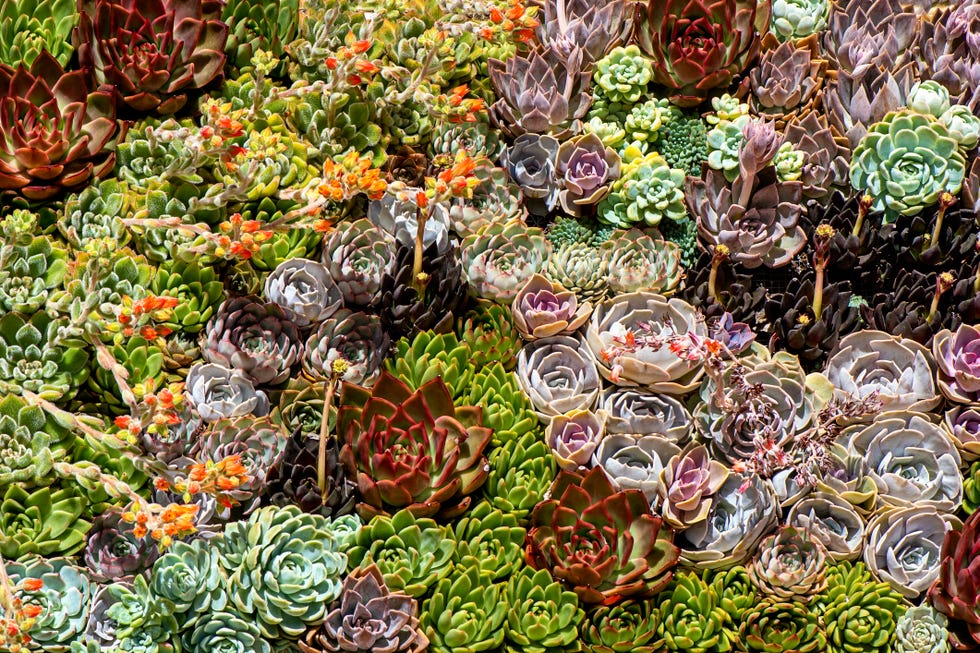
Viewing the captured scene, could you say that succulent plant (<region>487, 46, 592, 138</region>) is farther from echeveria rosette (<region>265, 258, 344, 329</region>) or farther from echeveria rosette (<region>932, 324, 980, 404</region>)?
echeveria rosette (<region>932, 324, 980, 404</region>)

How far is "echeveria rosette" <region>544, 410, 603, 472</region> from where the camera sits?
1.85m

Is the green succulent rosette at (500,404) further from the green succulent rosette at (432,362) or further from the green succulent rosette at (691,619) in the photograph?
the green succulent rosette at (691,619)

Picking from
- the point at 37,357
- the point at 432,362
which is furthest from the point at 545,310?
the point at 37,357

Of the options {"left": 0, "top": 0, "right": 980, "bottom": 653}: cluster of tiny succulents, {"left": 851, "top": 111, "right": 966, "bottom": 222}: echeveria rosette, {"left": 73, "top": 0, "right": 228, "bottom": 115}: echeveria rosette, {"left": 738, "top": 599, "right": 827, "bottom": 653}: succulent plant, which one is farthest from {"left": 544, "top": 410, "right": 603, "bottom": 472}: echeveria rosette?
{"left": 73, "top": 0, "right": 228, "bottom": 115}: echeveria rosette

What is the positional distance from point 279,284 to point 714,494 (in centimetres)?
73

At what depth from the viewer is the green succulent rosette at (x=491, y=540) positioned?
71.8 inches

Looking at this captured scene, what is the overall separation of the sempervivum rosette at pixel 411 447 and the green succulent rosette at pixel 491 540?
0.10 feet

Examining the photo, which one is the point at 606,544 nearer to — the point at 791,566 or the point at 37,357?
the point at 791,566

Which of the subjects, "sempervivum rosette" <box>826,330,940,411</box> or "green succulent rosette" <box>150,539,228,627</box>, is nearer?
"green succulent rosette" <box>150,539,228,627</box>

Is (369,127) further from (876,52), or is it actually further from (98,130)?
(876,52)

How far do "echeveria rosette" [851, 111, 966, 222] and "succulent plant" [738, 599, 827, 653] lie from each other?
2.17ft

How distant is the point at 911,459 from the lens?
6.15 ft

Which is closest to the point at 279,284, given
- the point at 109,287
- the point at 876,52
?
the point at 109,287

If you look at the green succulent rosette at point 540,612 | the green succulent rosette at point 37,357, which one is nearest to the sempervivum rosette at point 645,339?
Answer: the green succulent rosette at point 540,612
